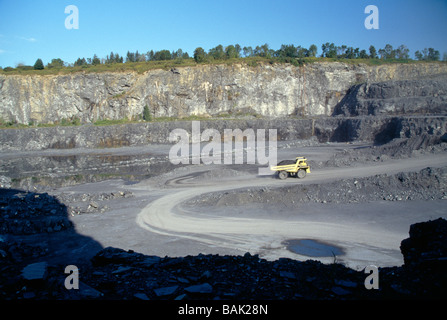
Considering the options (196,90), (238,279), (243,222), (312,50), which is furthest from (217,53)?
(238,279)

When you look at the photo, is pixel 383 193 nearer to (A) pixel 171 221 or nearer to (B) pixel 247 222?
(B) pixel 247 222

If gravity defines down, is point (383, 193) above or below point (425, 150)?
below

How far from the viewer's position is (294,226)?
539 inches

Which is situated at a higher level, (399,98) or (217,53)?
(217,53)

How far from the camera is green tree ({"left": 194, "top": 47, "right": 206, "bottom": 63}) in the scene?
5931 centimetres

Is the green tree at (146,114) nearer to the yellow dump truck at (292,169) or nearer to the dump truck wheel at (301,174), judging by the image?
the yellow dump truck at (292,169)

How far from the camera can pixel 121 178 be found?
2648 cm

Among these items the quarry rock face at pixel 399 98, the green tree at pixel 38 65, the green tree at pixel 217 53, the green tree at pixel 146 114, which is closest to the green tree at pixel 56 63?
the green tree at pixel 38 65

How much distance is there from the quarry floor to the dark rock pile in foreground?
395 cm

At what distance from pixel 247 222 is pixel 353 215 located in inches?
197

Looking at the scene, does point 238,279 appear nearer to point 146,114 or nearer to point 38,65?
point 146,114

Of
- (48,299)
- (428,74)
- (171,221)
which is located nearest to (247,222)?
(171,221)

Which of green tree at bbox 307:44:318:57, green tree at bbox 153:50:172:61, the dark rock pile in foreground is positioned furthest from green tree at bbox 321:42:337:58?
the dark rock pile in foreground

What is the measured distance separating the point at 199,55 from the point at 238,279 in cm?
5857
